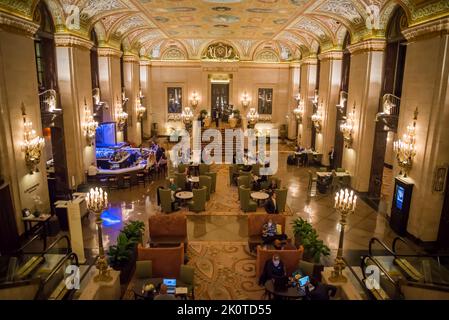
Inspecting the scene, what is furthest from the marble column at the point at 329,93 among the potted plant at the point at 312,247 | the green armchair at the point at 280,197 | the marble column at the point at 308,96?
the potted plant at the point at 312,247

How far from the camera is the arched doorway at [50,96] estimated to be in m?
11.5

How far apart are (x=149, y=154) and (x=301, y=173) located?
7.74 m

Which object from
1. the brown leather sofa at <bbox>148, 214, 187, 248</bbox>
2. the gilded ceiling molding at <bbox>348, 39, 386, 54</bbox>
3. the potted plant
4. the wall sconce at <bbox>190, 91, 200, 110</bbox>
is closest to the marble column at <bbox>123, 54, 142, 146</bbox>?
the wall sconce at <bbox>190, 91, 200, 110</bbox>

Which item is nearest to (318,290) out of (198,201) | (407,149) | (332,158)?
(407,149)

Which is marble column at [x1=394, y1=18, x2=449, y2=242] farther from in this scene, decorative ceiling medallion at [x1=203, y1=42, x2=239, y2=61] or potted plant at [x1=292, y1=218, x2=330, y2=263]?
decorative ceiling medallion at [x1=203, y1=42, x2=239, y2=61]

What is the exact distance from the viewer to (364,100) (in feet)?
42.8

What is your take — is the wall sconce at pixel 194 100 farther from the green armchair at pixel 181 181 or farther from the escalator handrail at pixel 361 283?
the escalator handrail at pixel 361 283

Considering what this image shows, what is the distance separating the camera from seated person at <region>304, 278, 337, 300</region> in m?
6.06

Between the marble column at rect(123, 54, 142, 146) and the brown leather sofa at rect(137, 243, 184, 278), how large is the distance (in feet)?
48.0

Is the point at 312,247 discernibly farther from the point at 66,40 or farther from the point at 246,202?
the point at 66,40

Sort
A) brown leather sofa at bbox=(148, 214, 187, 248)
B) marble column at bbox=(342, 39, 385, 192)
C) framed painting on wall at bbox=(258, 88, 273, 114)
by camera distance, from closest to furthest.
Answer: brown leather sofa at bbox=(148, 214, 187, 248) → marble column at bbox=(342, 39, 385, 192) → framed painting on wall at bbox=(258, 88, 273, 114)

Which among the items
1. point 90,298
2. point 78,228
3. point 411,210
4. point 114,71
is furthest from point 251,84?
point 90,298

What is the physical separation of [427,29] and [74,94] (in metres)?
11.6

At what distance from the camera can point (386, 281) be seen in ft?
23.6
